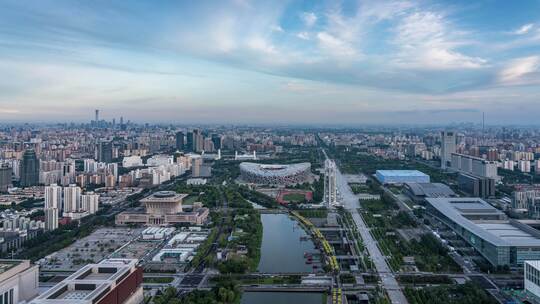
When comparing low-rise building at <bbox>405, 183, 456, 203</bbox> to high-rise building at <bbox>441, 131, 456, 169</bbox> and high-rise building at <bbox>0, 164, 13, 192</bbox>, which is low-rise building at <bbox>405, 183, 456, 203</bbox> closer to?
high-rise building at <bbox>441, 131, 456, 169</bbox>

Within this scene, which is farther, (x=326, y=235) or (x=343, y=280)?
(x=326, y=235)

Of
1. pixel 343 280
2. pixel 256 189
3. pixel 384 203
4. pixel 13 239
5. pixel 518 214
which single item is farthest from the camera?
pixel 256 189

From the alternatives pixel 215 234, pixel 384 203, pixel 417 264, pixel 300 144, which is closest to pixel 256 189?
pixel 384 203

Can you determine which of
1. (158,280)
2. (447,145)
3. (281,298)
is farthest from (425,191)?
(158,280)

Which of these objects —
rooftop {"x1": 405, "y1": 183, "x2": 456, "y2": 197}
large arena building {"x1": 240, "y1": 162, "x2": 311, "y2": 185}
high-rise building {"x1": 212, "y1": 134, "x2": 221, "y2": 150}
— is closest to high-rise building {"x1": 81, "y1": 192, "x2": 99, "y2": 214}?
large arena building {"x1": 240, "y1": 162, "x2": 311, "y2": 185}

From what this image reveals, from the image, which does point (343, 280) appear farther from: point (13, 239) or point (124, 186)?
point (124, 186)

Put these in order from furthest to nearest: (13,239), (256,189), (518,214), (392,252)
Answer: (256,189), (518,214), (13,239), (392,252)

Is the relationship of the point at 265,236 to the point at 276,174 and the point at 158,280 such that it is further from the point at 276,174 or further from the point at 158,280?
the point at 276,174
